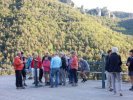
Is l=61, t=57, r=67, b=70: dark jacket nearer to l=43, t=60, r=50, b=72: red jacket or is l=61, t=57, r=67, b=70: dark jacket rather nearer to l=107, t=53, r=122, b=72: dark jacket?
l=43, t=60, r=50, b=72: red jacket

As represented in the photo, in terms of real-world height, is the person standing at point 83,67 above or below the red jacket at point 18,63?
below

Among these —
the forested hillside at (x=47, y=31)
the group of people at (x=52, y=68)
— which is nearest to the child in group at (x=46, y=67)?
the group of people at (x=52, y=68)

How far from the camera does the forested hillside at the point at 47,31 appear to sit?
74125mm

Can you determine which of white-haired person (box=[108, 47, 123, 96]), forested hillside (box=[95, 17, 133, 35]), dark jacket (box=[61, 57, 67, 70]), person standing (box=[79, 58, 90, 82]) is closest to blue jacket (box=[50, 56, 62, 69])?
dark jacket (box=[61, 57, 67, 70])

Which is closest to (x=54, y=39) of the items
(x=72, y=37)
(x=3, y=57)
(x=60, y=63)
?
(x=72, y=37)

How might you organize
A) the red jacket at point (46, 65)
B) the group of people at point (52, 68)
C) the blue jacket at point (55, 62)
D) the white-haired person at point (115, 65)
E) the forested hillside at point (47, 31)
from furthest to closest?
the forested hillside at point (47, 31) < the red jacket at point (46, 65) < the blue jacket at point (55, 62) < the group of people at point (52, 68) < the white-haired person at point (115, 65)

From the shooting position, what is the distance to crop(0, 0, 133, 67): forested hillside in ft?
243

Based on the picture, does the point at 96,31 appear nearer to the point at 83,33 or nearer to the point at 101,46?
the point at 83,33

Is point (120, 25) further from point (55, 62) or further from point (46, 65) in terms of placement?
point (55, 62)

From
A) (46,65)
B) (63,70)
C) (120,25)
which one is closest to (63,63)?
(63,70)

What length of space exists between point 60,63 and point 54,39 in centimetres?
5915

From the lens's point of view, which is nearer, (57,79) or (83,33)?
(57,79)

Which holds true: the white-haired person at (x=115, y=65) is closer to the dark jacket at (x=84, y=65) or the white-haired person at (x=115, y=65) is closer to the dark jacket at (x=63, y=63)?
the dark jacket at (x=63, y=63)

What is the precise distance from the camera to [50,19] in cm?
9275
